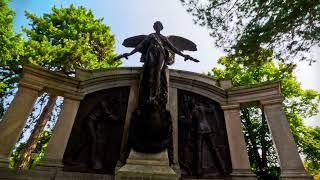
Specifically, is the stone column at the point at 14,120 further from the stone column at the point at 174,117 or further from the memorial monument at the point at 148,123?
the stone column at the point at 174,117

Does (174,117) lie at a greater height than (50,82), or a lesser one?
lesser

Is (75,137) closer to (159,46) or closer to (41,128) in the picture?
(159,46)

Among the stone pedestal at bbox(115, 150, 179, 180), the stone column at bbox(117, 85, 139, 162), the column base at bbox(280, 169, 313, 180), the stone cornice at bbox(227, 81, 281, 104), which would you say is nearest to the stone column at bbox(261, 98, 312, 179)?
the column base at bbox(280, 169, 313, 180)

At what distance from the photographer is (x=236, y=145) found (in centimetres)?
848

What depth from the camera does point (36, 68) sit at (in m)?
8.37

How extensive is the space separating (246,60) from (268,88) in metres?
1.40

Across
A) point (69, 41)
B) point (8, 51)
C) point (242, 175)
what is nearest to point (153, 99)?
point (242, 175)

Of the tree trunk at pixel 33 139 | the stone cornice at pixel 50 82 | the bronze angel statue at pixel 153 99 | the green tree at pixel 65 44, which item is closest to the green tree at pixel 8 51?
the green tree at pixel 65 44

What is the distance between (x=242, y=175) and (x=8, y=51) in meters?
14.0

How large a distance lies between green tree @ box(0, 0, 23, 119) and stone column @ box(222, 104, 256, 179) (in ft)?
42.2

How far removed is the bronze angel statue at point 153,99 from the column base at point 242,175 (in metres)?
2.22

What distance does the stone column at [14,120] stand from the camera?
735 cm

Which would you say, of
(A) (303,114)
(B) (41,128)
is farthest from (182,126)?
(A) (303,114)

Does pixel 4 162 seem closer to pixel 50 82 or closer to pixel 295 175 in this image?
pixel 50 82
